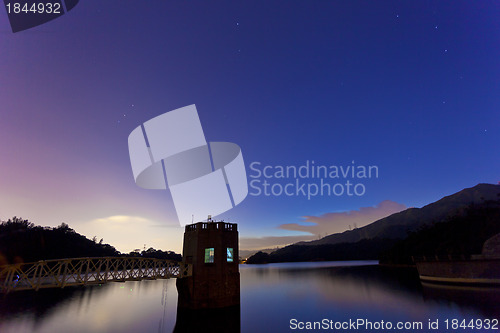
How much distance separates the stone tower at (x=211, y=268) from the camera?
32.8 meters

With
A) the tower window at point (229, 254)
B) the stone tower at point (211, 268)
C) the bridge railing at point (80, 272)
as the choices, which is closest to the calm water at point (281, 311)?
the stone tower at point (211, 268)

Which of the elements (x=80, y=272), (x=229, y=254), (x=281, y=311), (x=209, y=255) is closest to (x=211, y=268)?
(x=209, y=255)

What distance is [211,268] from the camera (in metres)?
33.5

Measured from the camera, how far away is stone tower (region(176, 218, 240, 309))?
32750mm

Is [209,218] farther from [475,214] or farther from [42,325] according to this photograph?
[475,214]

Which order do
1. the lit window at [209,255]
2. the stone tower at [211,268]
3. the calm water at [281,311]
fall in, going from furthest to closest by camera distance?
the lit window at [209,255] → the stone tower at [211,268] → the calm water at [281,311]

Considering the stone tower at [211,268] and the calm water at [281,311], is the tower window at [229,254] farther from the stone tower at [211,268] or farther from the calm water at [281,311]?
the calm water at [281,311]

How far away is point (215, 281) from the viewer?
3328 centimetres

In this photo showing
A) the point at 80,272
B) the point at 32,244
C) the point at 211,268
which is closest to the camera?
the point at 80,272

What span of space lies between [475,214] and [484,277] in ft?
122

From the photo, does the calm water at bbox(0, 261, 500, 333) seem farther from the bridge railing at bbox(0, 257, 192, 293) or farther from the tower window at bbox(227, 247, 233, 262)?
the tower window at bbox(227, 247, 233, 262)

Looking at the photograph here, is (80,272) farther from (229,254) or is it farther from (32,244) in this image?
(32,244)

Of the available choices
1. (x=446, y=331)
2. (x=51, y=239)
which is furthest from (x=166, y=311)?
(x=51, y=239)

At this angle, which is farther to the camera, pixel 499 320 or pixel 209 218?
pixel 209 218
